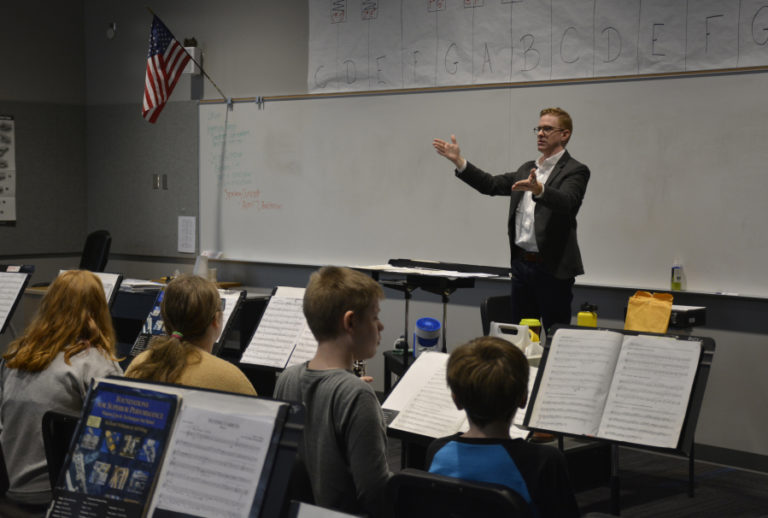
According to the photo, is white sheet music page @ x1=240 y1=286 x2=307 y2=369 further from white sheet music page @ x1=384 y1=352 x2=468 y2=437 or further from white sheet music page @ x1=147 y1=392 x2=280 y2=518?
white sheet music page @ x1=147 y1=392 x2=280 y2=518

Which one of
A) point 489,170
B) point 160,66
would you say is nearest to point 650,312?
point 489,170

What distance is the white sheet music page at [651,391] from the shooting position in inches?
91.8

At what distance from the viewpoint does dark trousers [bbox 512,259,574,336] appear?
14.4 ft

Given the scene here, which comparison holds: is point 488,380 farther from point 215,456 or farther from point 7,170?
point 7,170

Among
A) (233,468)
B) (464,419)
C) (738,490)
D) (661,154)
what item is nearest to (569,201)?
(661,154)

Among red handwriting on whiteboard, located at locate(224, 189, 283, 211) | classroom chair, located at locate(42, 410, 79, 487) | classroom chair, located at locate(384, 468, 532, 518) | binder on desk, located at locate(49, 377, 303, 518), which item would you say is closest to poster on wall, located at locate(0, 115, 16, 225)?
red handwriting on whiteboard, located at locate(224, 189, 283, 211)

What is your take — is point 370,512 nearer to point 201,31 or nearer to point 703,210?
point 703,210

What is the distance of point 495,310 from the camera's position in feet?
15.1

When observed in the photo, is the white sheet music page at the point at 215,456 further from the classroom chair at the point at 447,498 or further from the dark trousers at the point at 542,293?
the dark trousers at the point at 542,293

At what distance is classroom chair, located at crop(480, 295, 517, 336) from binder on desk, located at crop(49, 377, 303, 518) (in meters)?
2.98

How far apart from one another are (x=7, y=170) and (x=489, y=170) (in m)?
4.24

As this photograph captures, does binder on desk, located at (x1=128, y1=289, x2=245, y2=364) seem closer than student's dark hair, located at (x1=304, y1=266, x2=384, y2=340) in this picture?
No

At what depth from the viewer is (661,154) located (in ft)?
15.6

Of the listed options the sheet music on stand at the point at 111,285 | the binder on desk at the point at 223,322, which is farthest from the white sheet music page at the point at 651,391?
the sheet music on stand at the point at 111,285
